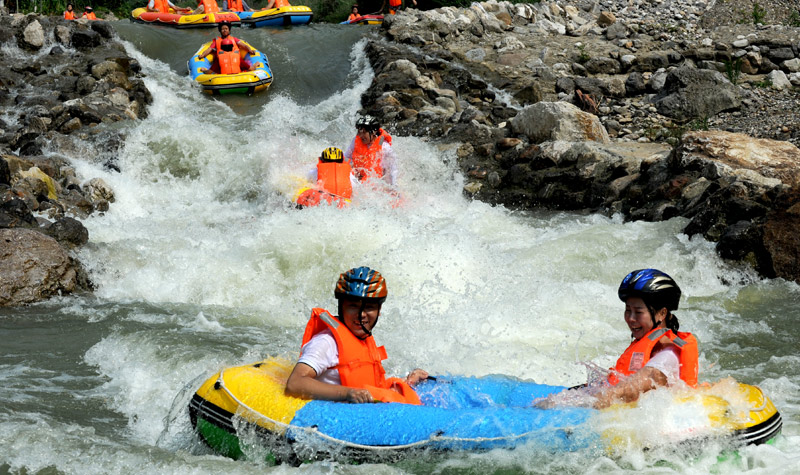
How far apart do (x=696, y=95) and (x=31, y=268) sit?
10.7 metres

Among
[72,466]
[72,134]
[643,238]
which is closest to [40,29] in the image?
[72,134]

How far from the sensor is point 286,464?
4.02 meters

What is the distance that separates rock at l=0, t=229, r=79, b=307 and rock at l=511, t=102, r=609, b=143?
22.2 feet

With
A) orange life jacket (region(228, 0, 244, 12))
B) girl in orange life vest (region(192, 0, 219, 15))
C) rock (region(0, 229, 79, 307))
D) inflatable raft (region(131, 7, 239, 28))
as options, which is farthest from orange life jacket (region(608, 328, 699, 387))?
orange life jacket (region(228, 0, 244, 12))

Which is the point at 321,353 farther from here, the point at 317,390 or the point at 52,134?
the point at 52,134

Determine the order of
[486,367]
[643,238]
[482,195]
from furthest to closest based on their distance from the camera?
[482,195]
[643,238]
[486,367]

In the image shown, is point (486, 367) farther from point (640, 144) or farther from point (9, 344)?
point (640, 144)

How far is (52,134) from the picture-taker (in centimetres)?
1161

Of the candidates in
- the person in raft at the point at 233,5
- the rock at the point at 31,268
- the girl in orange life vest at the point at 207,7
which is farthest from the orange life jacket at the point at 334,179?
the person in raft at the point at 233,5

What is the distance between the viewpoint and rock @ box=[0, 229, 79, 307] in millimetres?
7188

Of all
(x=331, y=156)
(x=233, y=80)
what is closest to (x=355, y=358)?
(x=331, y=156)

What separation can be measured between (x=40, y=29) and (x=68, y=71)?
74.5 inches

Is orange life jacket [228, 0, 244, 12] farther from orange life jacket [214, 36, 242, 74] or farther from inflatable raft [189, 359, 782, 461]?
inflatable raft [189, 359, 782, 461]

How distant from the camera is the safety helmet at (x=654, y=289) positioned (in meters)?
4.04
